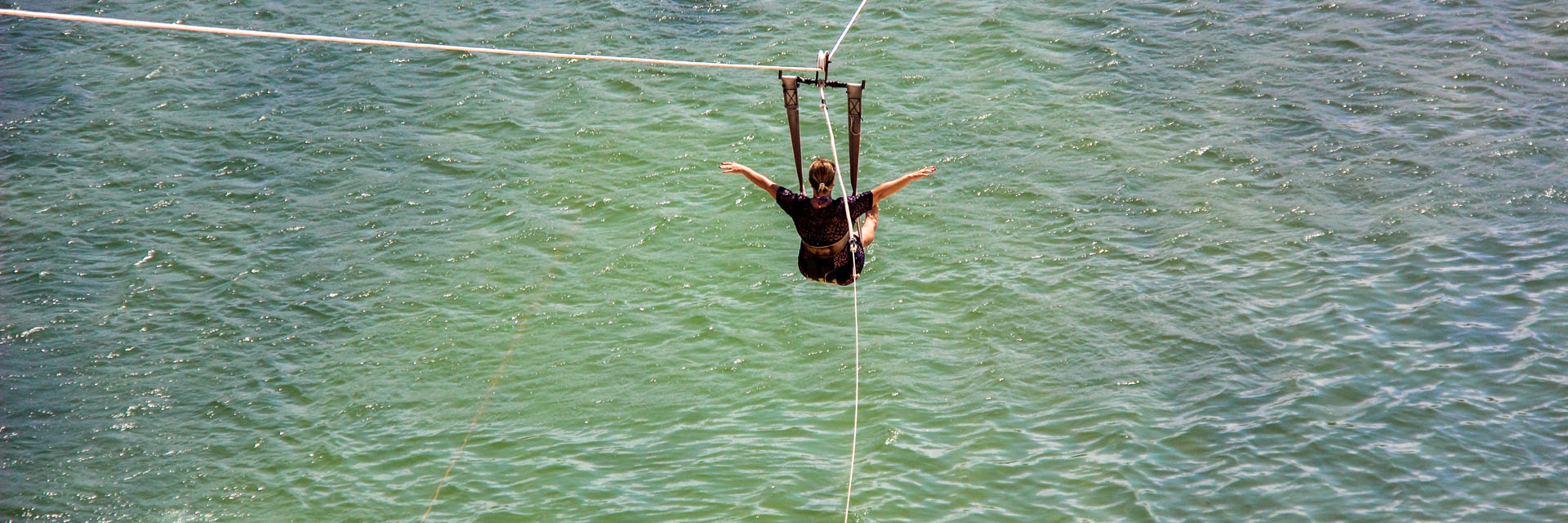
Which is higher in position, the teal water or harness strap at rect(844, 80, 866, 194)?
harness strap at rect(844, 80, 866, 194)

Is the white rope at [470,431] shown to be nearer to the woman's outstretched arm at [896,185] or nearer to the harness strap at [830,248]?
the harness strap at [830,248]

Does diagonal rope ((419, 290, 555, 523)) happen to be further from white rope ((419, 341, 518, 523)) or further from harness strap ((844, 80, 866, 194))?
harness strap ((844, 80, 866, 194))

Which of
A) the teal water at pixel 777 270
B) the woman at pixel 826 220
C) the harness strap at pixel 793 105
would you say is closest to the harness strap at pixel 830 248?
the woman at pixel 826 220

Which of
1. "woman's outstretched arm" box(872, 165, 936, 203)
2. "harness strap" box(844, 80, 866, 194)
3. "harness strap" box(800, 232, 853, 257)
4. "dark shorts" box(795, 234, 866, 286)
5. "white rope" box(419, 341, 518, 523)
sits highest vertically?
"harness strap" box(844, 80, 866, 194)

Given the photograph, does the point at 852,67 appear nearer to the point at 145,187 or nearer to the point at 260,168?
the point at 260,168

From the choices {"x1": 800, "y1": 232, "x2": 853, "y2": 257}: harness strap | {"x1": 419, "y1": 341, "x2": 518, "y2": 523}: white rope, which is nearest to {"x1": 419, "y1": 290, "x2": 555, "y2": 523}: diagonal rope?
{"x1": 419, "y1": 341, "x2": 518, "y2": 523}: white rope

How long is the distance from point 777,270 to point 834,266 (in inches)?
230

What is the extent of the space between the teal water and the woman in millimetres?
2775

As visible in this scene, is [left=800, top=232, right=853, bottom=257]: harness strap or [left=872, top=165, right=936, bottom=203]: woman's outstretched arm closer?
[left=872, top=165, right=936, bottom=203]: woman's outstretched arm

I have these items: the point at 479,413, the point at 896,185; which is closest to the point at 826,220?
the point at 896,185

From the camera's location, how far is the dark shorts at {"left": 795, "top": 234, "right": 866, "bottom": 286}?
1066 centimetres

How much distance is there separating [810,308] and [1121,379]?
4.02 m

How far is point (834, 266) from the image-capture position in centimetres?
1070

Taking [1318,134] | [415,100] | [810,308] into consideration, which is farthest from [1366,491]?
[415,100]
